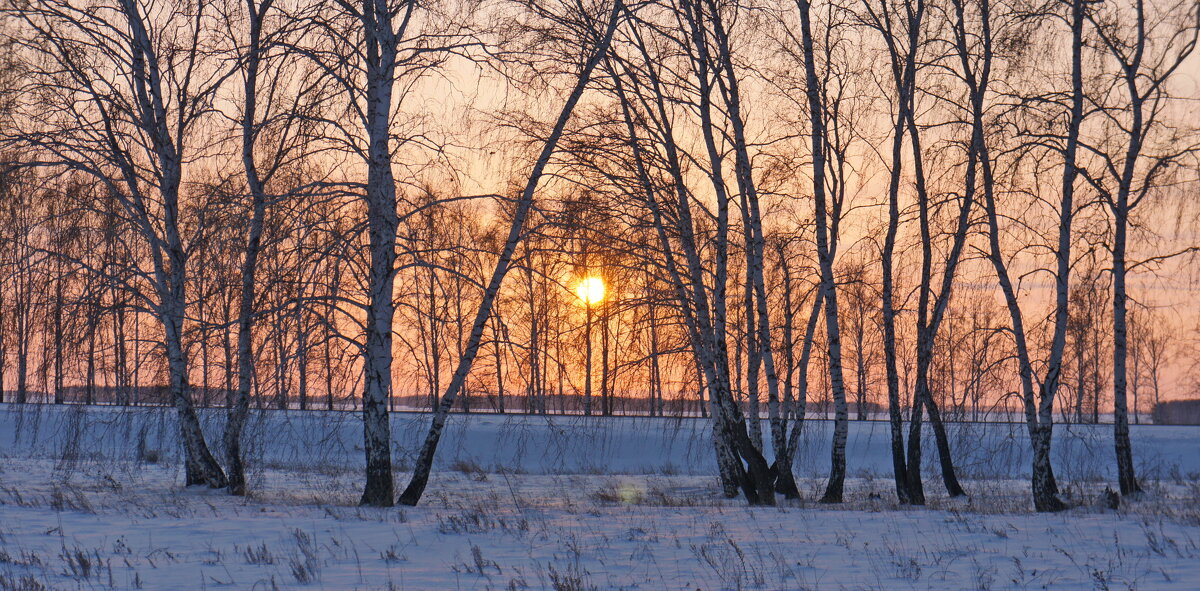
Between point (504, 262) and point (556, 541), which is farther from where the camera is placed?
point (504, 262)

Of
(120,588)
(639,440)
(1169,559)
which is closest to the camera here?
(120,588)

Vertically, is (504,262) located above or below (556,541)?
above

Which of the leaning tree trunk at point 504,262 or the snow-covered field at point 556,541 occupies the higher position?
the leaning tree trunk at point 504,262

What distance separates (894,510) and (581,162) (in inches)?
263

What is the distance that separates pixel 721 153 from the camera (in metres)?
16.2

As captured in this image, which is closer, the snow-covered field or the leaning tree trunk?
the snow-covered field

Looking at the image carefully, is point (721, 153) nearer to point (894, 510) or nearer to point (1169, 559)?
point (894, 510)

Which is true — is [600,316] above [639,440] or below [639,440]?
above

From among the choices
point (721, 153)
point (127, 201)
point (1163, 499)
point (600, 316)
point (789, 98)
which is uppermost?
point (789, 98)

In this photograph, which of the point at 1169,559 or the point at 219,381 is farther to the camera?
Answer: the point at 219,381

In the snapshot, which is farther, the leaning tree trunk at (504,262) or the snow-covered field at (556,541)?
the leaning tree trunk at (504,262)

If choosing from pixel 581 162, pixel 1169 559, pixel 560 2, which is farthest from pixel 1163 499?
pixel 560 2

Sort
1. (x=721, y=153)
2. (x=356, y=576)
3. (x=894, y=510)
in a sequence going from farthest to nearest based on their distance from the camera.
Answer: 1. (x=721, y=153)
2. (x=894, y=510)
3. (x=356, y=576)

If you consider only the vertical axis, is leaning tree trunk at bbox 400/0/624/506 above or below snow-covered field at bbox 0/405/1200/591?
above
